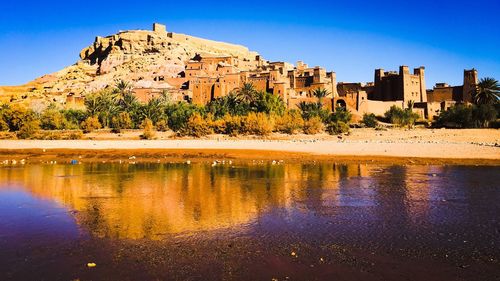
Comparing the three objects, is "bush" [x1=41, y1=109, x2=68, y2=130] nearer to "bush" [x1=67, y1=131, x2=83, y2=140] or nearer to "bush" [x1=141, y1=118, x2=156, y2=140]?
"bush" [x1=67, y1=131, x2=83, y2=140]

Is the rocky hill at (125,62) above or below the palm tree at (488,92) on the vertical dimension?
above

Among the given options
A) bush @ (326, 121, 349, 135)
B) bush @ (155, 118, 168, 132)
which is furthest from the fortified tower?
bush @ (155, 118, 168, 132)

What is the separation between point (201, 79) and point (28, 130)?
24548 millimetres

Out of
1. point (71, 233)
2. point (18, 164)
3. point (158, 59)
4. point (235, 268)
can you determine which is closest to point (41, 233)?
point (71, 233)

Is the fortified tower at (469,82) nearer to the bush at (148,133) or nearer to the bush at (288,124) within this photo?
the bush at (288,124)

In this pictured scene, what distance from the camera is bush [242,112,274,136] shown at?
41.3 metres

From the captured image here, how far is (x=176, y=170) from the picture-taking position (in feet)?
71.8

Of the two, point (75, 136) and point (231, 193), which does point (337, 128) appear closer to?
point (75, 136)

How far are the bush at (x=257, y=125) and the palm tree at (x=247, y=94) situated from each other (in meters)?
10.8

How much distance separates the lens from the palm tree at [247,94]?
175 feet

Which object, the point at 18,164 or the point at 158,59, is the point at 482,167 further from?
the point at 158,59

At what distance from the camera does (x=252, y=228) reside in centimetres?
981

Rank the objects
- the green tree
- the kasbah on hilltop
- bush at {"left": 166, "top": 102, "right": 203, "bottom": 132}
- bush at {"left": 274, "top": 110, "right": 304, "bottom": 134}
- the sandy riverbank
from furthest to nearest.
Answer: the kasbah on hilltop → the green tree → bush at {"left": 166, "top": 102, "right": 203, "bottom": 132} → bush at {"left": 274, "top": 110, "right": 304, "bottom": 134} → the sandy riverbank

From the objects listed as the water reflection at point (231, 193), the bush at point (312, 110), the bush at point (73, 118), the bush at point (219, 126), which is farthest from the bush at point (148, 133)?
the water reflection at point (231, 193)
